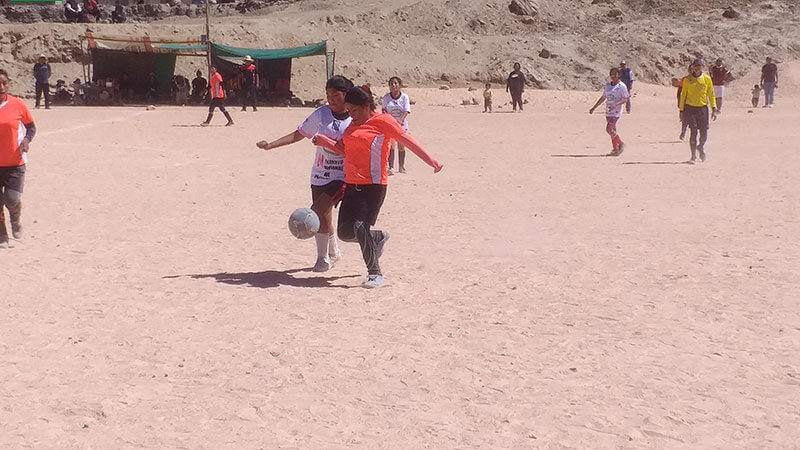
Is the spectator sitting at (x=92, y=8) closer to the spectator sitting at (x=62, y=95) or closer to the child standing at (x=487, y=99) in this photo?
the spectator sitting at (x=62, y=95)

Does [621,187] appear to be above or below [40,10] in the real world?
below

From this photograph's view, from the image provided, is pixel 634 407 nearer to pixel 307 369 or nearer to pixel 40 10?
pixel 307 369

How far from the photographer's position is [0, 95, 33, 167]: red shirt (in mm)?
9438

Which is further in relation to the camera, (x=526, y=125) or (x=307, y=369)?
(x=526, y=125)

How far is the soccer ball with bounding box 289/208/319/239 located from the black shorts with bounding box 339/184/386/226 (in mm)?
235

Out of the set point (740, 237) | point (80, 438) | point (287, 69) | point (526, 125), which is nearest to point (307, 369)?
point (80, 438)

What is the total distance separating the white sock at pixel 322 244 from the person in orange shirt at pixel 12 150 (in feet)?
10.1

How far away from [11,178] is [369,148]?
156 inches

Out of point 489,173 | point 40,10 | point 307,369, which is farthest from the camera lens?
point 40,10

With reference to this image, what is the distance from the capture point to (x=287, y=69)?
36156mm

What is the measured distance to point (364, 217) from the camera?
772 cm

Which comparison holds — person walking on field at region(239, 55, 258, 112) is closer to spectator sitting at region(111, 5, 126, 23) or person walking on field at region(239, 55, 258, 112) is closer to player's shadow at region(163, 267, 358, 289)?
spectator sitting at region(111, 5, 126, 23)

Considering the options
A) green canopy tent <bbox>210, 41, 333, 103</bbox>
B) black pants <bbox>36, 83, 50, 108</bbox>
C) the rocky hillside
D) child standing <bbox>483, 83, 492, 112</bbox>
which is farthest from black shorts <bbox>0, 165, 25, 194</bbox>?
the rocky hillside

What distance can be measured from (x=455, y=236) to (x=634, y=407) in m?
5.14
